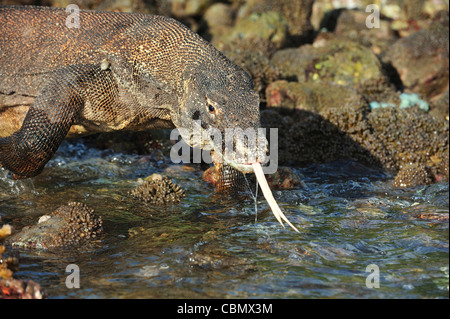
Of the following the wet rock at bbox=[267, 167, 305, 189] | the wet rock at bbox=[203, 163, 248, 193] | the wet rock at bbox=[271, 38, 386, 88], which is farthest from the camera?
the wet rock at bbox=[271, 38, 386, 88]

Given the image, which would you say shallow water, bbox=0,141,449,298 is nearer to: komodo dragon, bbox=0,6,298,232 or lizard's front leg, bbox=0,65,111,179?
lizard's front leg, bbox=0,65,111,179

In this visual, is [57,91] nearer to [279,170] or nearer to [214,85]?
[214,85]

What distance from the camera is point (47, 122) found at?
596 cm

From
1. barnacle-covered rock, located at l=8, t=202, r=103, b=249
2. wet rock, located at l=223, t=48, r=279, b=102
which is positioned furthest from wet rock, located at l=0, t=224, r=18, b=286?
wet rock, located at l=223, t=48, r=279, b=102

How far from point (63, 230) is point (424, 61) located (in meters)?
9.60

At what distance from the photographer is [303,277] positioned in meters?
4.70

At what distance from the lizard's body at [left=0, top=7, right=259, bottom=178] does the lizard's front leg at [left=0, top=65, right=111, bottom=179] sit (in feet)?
0.03

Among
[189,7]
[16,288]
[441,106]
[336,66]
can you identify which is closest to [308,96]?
[336,66]

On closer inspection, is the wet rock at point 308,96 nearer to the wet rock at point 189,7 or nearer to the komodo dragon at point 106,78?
the komodo dragon at point 106,78

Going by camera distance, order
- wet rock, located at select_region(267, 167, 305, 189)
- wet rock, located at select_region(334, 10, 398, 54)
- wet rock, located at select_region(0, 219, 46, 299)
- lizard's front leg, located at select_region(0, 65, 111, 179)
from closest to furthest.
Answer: wet rock, located at select_region(0, 219, 46, 299), lizard's front leg, located at select_region(0, 65, 111, 179), wet rock, located at select_region(267, 167, 305, 189), wet rock, located at select_region(334, 10, 398, 54)

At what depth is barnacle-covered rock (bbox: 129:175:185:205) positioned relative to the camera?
680cm

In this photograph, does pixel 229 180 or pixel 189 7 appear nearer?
pixel 229 180

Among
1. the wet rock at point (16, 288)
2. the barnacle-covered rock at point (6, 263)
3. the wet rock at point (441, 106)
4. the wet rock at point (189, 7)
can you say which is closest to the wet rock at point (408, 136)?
the wet rock at point (441, 106)

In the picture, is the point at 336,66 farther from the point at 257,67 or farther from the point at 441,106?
the point at 441,106
